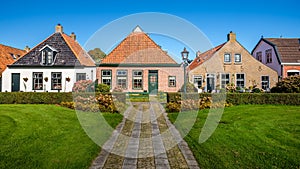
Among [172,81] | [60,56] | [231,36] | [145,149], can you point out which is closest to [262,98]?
[145,149]

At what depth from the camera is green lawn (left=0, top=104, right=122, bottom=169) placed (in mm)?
4555

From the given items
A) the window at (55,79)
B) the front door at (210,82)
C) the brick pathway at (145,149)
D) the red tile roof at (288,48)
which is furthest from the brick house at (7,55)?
→ the red tile roof at (288,48)

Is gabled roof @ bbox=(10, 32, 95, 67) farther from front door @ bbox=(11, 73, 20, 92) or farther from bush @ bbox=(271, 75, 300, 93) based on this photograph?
bush @ bbox=(271, 75, 300, 93)

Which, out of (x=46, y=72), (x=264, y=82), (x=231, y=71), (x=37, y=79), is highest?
(x=231, y=71)

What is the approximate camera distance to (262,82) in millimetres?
24703

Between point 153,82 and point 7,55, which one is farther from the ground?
point 7,55

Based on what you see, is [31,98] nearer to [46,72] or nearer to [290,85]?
[46,72]

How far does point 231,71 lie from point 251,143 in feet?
66.6

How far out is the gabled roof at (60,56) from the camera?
A: 21203mm

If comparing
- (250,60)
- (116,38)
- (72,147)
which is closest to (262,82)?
(250,60)

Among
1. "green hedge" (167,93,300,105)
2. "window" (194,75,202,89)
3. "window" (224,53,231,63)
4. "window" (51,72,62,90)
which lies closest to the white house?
"window" (51,72,62,90)

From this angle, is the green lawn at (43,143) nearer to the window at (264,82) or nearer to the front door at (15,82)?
the front door at (15,82)

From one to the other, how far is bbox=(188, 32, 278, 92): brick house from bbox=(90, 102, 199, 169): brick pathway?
17.0m

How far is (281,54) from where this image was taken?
84.6 feet
